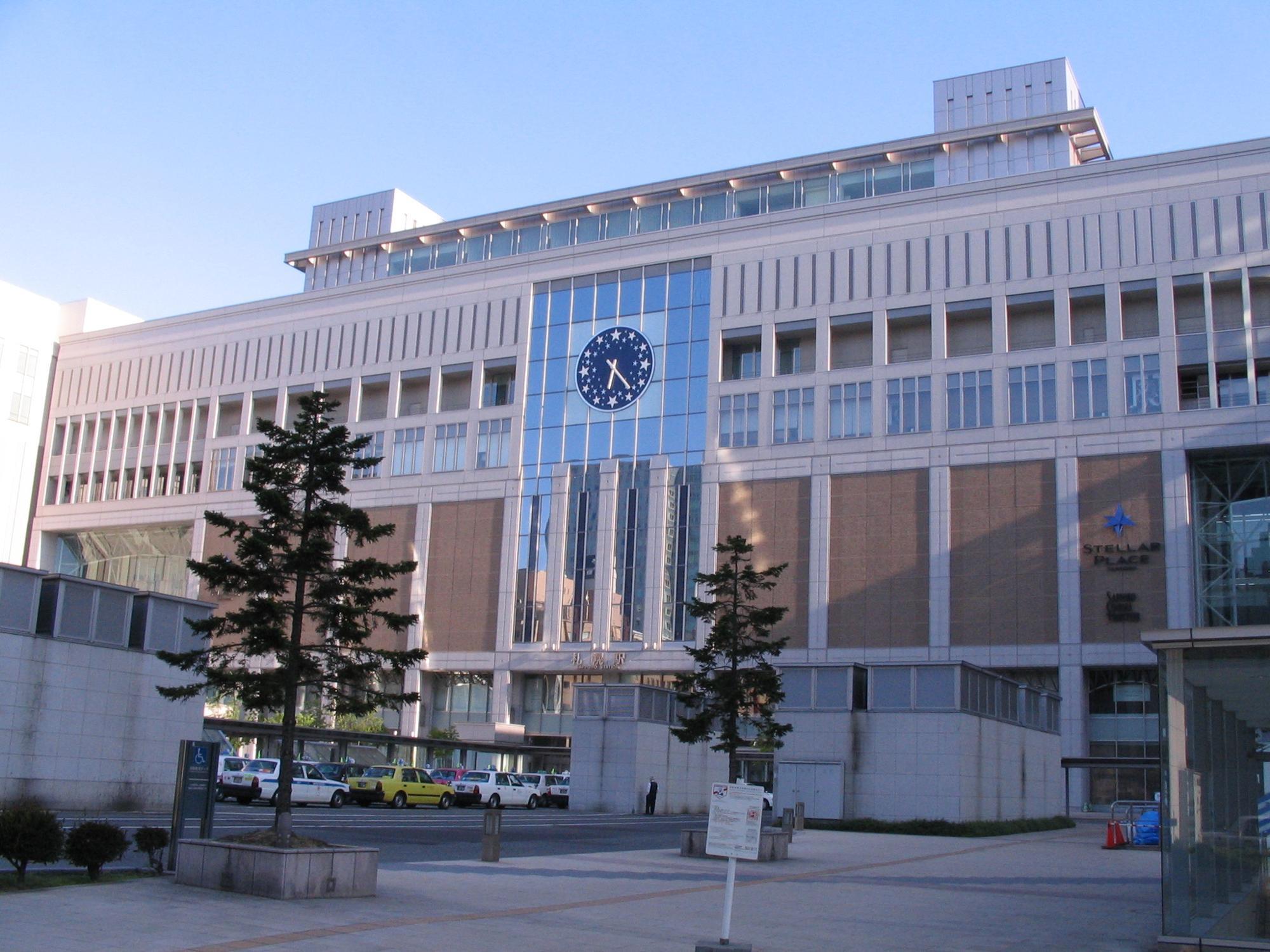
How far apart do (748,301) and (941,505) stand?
1770 cm

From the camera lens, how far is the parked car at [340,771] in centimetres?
4384

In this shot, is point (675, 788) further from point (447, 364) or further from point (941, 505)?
point (447, 364)

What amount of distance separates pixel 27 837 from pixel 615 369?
64176 millimetres

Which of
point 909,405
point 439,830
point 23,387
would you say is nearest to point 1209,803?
point 439,830

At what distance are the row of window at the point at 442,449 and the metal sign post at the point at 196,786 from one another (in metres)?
61.7

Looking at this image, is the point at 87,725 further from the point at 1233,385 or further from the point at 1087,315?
the point at 1087,315

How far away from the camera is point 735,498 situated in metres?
73.5

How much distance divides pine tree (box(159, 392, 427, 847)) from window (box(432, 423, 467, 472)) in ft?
208

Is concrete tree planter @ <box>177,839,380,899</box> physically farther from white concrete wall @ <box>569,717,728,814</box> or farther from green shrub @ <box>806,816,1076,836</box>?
white concrete wall @ <box>569,717,728,814</box>

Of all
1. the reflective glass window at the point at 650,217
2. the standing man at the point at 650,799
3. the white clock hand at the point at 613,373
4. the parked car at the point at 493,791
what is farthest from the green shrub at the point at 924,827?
the reflective glass window at the point at 650,217

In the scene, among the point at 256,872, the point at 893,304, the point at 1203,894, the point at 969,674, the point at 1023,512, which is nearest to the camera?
the point at 1203,894

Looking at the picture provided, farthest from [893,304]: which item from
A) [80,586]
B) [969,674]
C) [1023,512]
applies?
[80,586]

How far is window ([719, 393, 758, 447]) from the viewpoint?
244 ft

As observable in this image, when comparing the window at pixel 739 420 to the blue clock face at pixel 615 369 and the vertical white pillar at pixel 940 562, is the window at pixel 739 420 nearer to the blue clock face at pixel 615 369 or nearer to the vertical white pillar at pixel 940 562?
the blue clock face at pixel 615 369
